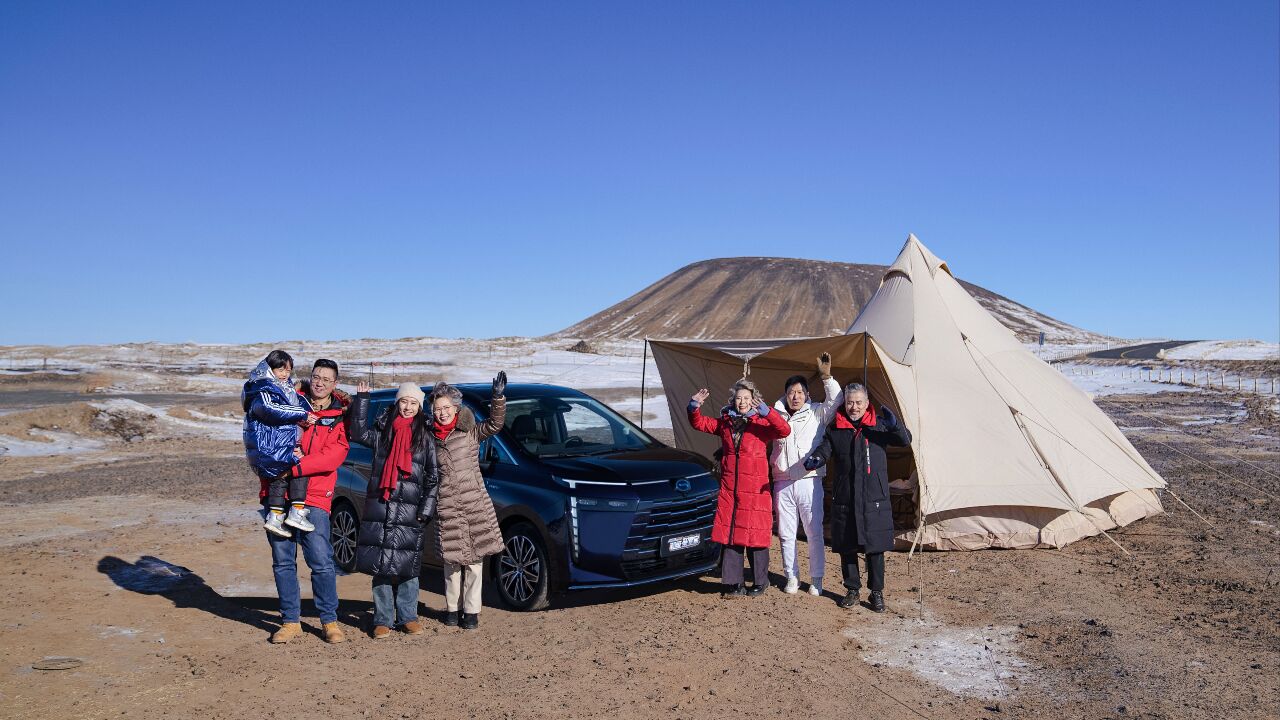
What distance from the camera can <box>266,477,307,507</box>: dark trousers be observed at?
6000mm

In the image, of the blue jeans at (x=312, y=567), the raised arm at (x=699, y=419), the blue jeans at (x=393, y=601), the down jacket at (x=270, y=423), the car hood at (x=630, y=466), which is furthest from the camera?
the raised arm at (x=699, y=419)

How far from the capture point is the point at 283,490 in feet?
19.8

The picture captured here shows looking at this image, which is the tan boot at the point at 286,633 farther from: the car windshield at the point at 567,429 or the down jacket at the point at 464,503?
the car windshield at the point at 567,429

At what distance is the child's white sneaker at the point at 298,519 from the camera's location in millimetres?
5941

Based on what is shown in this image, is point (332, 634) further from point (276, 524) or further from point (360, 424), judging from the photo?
point (360, 424)

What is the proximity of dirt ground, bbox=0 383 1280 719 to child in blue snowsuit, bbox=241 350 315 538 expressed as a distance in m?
0.90

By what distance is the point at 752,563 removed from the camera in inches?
300

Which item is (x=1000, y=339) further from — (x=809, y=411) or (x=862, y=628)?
(x=862, y=628)

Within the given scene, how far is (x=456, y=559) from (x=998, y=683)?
11.6ft

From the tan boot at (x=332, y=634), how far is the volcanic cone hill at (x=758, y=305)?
388 feet

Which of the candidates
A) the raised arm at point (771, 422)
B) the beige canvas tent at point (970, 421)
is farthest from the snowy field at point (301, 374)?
the beige canvas tent at point (970, 421)

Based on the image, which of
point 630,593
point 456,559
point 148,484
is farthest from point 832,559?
point 148,484

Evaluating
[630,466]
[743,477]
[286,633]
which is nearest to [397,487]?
[286,633]

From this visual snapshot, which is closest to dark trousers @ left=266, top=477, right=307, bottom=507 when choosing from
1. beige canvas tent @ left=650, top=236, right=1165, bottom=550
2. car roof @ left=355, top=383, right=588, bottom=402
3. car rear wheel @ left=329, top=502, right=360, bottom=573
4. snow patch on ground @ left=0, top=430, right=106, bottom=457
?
car roof @ left=355, top=383, right=588, bottom=402
